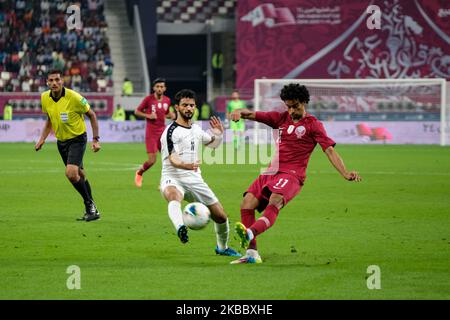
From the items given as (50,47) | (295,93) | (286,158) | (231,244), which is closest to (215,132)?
(286,158)

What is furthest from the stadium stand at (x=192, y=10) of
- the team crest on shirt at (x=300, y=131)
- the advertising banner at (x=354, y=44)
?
the team crest on shirt at (x=300, y=131)

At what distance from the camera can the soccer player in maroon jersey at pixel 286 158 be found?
407 inches

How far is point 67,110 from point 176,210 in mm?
Answer: 4727

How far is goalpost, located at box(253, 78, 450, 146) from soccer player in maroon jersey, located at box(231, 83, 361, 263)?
29.1 meters

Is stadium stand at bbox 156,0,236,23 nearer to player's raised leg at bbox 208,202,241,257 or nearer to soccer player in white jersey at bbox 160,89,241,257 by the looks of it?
soccer player in white jersey at bbox 160,89,241,257

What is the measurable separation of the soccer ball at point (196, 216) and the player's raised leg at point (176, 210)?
0.08 metres

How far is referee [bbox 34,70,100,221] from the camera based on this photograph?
1433cm

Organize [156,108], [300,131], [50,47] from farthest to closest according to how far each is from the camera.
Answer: [50,47] → [156,108] → [300,131]

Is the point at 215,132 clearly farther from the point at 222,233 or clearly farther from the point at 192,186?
the point at 222,233

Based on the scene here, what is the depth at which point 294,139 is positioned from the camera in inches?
420

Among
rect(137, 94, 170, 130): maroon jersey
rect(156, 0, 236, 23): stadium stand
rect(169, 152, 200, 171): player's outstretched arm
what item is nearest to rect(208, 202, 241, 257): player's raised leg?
rect(169, 152, 200, 171): player's outstretched arm

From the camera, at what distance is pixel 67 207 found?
52.9 ft

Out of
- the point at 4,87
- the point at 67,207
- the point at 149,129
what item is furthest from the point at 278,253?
the point at 4,87

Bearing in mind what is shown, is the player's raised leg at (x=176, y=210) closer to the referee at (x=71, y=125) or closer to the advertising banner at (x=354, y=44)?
the referee at (x=71, y=125)
